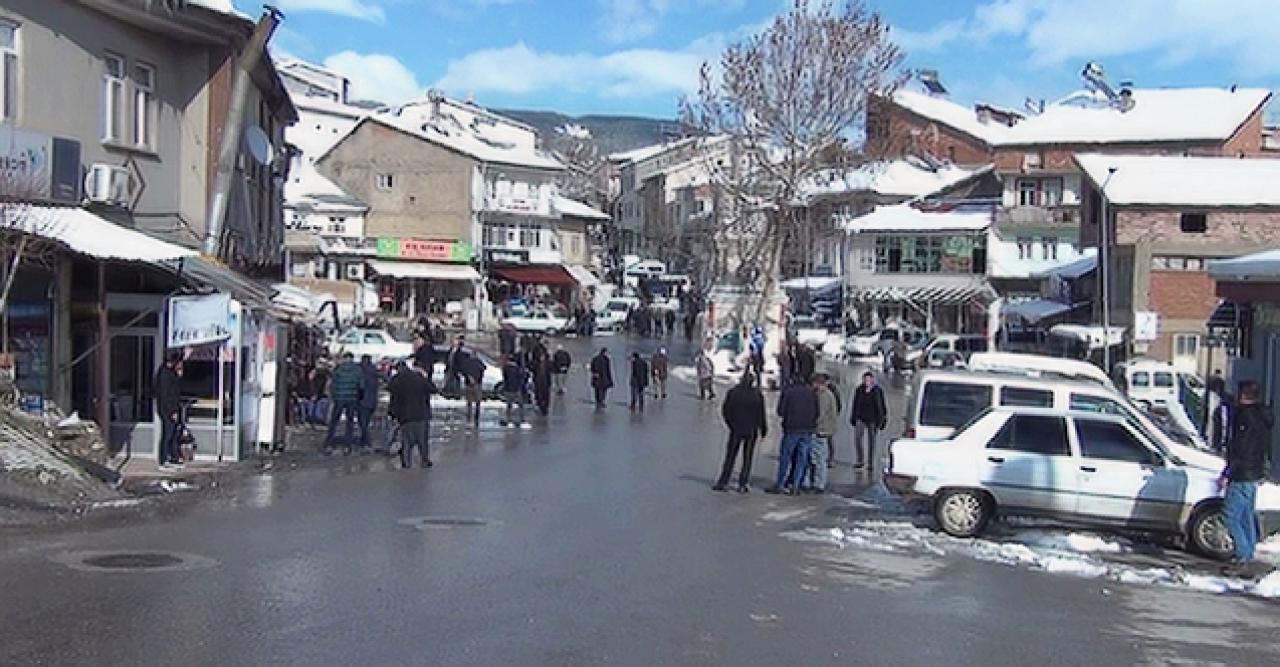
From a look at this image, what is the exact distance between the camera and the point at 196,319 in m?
20.3

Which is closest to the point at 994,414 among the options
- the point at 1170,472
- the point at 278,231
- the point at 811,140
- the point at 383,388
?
the point at 1170,472

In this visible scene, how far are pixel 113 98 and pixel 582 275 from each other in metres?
67.6

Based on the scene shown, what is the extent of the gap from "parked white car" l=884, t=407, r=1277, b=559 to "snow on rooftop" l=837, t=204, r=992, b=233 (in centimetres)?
5460

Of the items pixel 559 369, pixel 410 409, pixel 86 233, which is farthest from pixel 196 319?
pixel 559 369

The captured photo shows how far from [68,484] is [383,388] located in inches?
784

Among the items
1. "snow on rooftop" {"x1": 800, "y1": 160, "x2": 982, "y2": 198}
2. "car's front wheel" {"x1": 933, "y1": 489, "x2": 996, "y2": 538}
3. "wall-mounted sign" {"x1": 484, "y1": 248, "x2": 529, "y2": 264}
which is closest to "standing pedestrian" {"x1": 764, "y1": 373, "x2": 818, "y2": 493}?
"car's front wheel" {"x1": 933, "y1": 489, "x2": 996, "y2": 538}

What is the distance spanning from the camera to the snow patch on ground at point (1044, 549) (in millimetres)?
13688

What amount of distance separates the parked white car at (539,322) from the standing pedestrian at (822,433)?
155 ft

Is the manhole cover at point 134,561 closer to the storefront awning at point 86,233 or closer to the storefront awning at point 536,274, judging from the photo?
the storefront awning at point 86,233

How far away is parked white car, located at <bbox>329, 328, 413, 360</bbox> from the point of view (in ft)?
147

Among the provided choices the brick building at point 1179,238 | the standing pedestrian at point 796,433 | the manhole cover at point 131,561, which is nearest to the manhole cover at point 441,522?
the manhole cover at point 131,561

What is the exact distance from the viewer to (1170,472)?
15.8 m

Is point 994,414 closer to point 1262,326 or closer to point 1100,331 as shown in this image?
point 1262,326

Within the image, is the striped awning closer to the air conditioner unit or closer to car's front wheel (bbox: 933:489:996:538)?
the air conditioner unit
